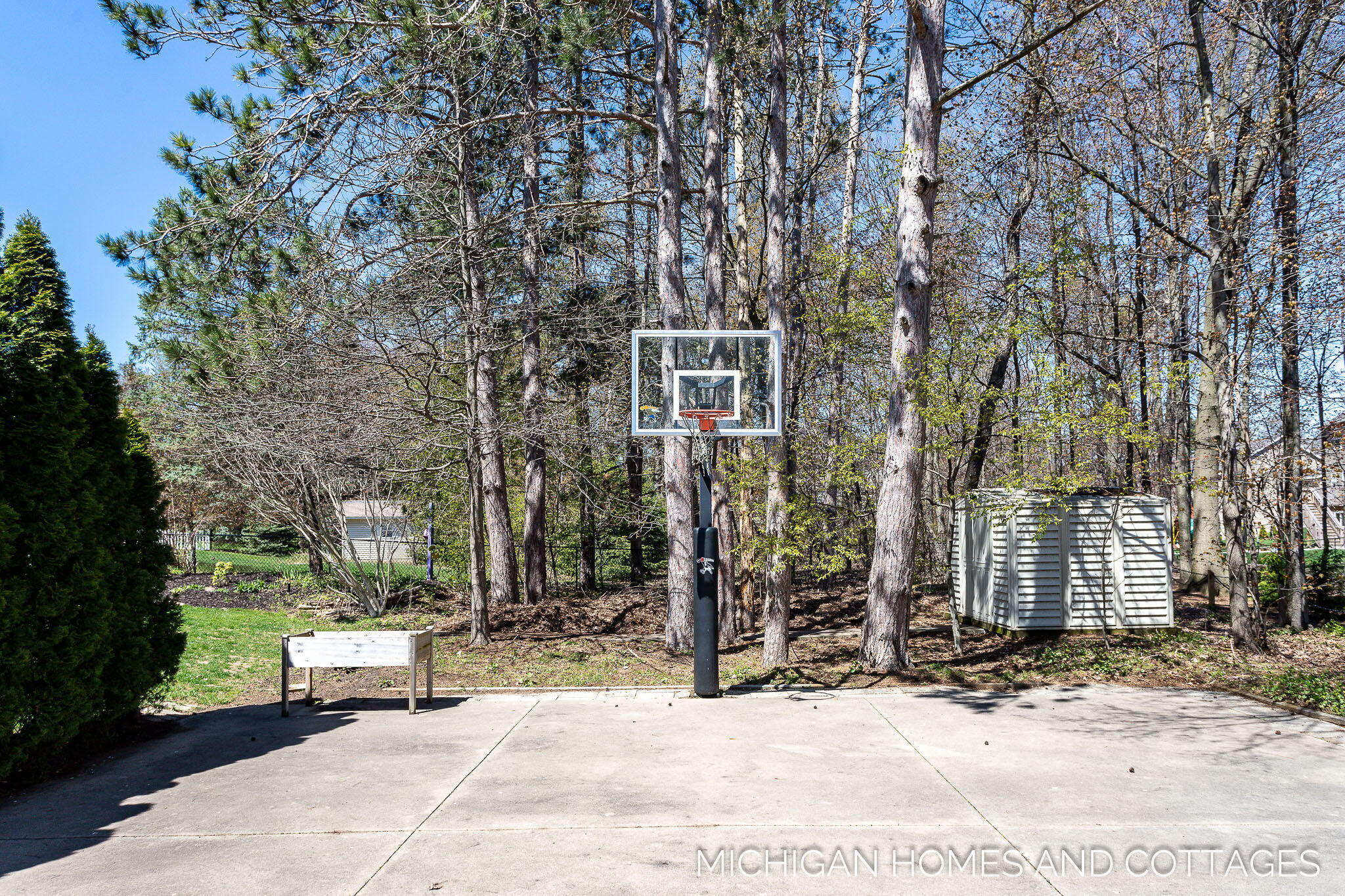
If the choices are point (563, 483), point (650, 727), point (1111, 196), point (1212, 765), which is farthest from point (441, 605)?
point (1111, 196)

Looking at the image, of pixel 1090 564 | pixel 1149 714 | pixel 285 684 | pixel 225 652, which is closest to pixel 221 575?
pixel 225 652

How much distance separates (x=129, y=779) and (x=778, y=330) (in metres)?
7.21

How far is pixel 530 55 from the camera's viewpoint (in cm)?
1251

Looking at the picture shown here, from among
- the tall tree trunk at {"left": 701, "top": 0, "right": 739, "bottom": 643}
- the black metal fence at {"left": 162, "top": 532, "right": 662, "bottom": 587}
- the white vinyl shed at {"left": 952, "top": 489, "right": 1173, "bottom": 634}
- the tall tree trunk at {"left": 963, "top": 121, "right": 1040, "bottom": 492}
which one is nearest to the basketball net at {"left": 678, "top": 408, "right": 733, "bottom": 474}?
the tall tree trunk at {"left": 701, "top": 0, "right": 739, "bottom": 643}

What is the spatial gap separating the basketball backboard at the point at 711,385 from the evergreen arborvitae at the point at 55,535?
4754 mm

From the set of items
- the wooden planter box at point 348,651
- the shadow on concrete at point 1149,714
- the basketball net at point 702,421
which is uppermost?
the basketball net at point 702,421

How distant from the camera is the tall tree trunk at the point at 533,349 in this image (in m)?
11.8

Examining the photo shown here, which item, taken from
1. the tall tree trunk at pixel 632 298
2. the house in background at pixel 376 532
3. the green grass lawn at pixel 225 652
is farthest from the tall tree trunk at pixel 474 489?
the house in background at pixel 376 532

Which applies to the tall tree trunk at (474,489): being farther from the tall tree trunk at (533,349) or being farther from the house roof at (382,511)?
the house roof at (382,511)

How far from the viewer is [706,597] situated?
846 cm

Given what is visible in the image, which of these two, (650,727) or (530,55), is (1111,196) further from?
(650,727)

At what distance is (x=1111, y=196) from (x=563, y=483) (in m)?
13.2

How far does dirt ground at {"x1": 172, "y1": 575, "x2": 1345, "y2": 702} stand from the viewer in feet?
30.8

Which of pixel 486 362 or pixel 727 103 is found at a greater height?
pixel 727 103
